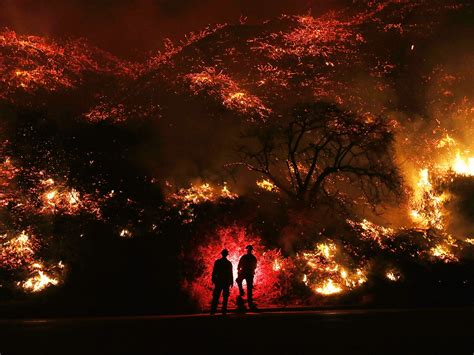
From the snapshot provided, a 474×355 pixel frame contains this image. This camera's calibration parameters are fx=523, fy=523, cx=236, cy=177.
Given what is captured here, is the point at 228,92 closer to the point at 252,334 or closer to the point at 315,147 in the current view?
the point at 315,147

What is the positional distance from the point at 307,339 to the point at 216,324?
10.9 ft

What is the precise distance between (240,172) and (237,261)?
692 centimetres

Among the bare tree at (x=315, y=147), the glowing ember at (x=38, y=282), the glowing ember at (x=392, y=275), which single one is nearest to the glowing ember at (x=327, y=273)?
the glowing ember at (x=392, y=275)

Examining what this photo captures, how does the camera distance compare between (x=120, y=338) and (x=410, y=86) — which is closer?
(x=120, y=338)

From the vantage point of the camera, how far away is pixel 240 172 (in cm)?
2447

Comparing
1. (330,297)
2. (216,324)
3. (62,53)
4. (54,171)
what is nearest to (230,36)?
(62,53)

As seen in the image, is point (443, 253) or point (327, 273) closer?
point (327, 273)

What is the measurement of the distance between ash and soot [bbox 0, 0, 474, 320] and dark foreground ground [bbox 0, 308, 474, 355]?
142 inches

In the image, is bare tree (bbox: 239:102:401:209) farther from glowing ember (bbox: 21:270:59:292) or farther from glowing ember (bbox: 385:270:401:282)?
glowing ember (bbox: 21:270:59:292)

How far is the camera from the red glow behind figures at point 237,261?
17797 millimetres

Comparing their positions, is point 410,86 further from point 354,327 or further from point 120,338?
point 120,338

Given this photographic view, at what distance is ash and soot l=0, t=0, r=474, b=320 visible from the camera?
728 inches

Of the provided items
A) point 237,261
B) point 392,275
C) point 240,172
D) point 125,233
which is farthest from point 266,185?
point 125,233

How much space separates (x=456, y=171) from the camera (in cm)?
2967
